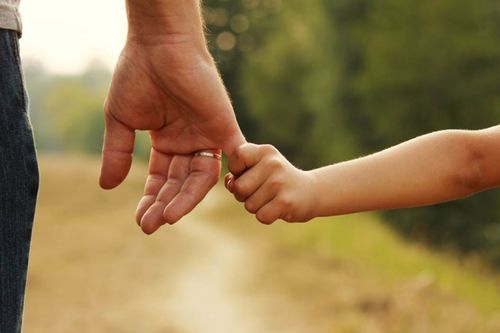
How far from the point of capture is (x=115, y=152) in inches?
74.9

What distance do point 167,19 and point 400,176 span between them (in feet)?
2.05

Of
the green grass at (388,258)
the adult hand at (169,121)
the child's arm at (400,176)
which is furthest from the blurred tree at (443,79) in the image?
the adult hand at (169,121)

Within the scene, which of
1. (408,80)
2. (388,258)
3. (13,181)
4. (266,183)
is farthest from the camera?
(408,80)

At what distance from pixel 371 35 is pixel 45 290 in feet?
32.4

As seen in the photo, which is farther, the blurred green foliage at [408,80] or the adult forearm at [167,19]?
the blurred green foliage at [408,80]

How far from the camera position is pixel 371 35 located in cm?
1595

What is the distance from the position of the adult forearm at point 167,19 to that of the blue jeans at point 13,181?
1.34 ft

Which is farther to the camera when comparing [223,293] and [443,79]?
[443,79]

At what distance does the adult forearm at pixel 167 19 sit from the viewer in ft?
5.75

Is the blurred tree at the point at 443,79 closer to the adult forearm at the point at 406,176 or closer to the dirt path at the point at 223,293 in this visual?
the dirt path at the point at 223,293

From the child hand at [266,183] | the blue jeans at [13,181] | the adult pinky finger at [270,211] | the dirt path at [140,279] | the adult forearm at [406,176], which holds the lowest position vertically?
the dirt path at [140,279]

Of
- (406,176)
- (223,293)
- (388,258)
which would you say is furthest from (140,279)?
(406,176)

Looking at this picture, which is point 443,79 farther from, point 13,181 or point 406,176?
point 13,181

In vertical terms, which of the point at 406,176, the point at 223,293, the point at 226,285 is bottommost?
the point at 226,285
